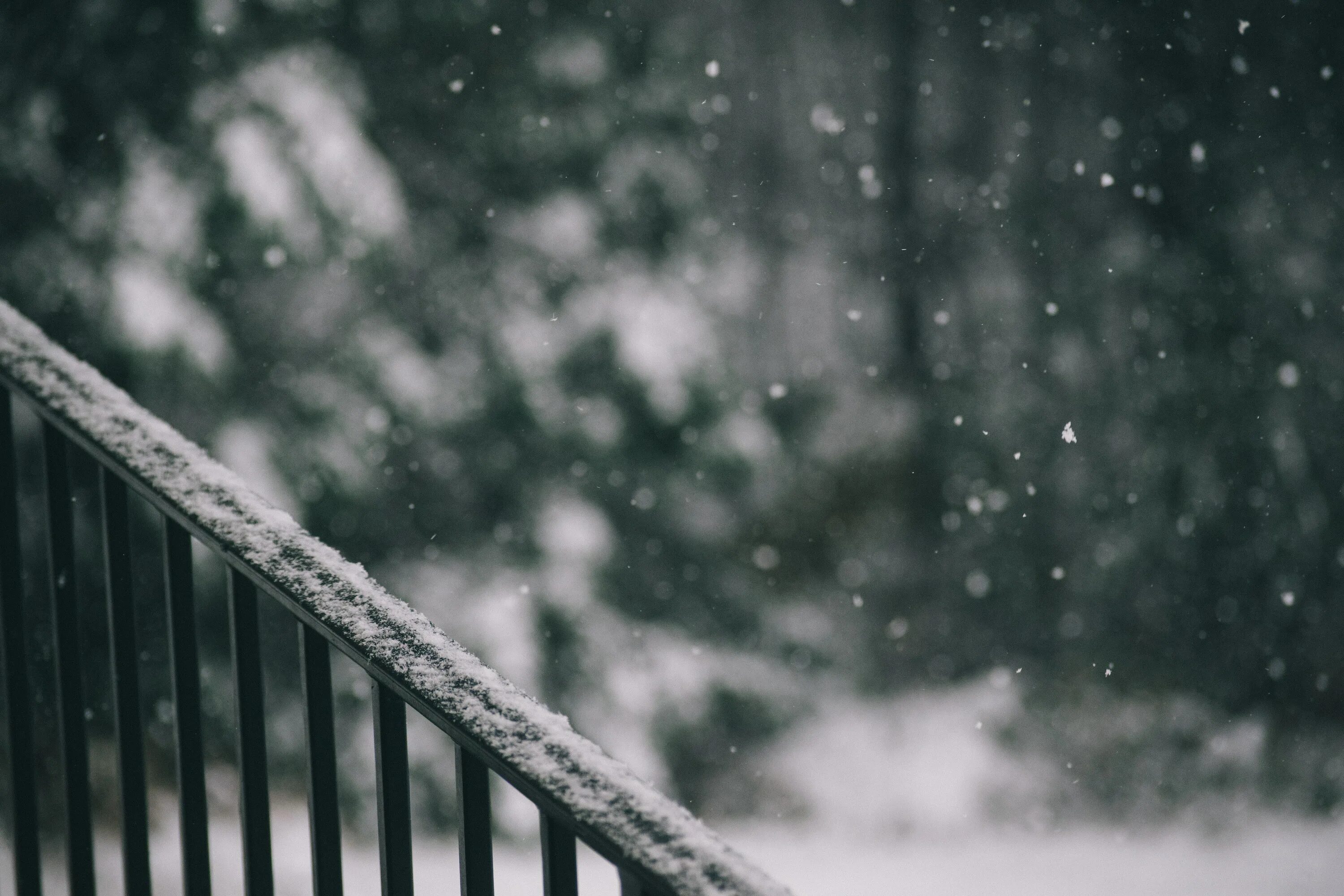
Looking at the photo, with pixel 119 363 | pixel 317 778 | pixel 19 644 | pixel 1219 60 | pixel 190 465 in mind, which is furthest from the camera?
pixel 1219 60

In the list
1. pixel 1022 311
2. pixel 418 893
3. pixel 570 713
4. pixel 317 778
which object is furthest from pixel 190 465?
pixel 1022 311

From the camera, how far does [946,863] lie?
619 cm

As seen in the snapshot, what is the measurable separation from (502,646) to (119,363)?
2.53 meters

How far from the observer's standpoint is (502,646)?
5.48m

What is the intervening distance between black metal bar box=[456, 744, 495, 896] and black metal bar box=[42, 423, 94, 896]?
2.44 ft

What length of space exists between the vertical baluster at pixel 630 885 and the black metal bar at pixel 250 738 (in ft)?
1.82

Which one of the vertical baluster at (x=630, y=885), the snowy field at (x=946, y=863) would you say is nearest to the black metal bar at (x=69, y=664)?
the vertical baluster at (x=630, y=885)

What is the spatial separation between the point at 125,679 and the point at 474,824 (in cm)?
66

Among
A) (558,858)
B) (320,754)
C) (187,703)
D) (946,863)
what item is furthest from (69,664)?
(946,863)

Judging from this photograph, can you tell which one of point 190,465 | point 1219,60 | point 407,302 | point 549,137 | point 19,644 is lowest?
point 19,644

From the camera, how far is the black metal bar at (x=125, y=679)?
4.75ft

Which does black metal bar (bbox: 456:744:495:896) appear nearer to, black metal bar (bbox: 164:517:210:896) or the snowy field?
black metal bar (bbox: 164:517:210:896)

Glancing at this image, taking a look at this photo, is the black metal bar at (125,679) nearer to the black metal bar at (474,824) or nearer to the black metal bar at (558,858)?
the black metal bar at (474,824)

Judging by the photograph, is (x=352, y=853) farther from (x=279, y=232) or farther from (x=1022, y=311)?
(x=1022, y=311)
